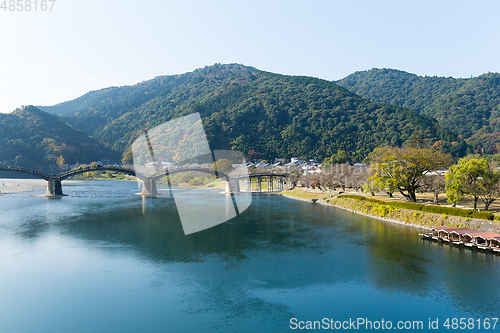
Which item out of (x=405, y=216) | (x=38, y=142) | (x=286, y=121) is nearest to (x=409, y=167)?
(x=405, y=216)

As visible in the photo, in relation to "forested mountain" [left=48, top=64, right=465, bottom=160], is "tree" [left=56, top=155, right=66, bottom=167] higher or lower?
lower

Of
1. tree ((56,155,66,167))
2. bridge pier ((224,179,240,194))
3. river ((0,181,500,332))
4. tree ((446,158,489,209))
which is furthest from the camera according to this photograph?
tree ((56,155,66,167))

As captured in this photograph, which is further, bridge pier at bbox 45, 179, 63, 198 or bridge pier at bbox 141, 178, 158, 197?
bridge pier at bbox 141, 178, 158, 197

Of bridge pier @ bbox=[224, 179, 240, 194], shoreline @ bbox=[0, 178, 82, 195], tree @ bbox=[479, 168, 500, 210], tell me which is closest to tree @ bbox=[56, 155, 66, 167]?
shoreline @ bbox=[0, 178, 82, 195]

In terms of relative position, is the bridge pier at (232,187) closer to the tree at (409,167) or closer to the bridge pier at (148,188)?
the bridge pier at (148,188)

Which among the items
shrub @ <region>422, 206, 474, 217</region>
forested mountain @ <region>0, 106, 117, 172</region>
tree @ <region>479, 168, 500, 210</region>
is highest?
forested mountain @ <region>0, 106, 117, 172</region>

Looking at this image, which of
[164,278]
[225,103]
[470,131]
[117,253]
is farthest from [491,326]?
[225,103]

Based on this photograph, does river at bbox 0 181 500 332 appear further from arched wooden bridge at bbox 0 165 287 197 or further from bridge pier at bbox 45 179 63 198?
arched wooden bridge at bbox 0 165 287 197
